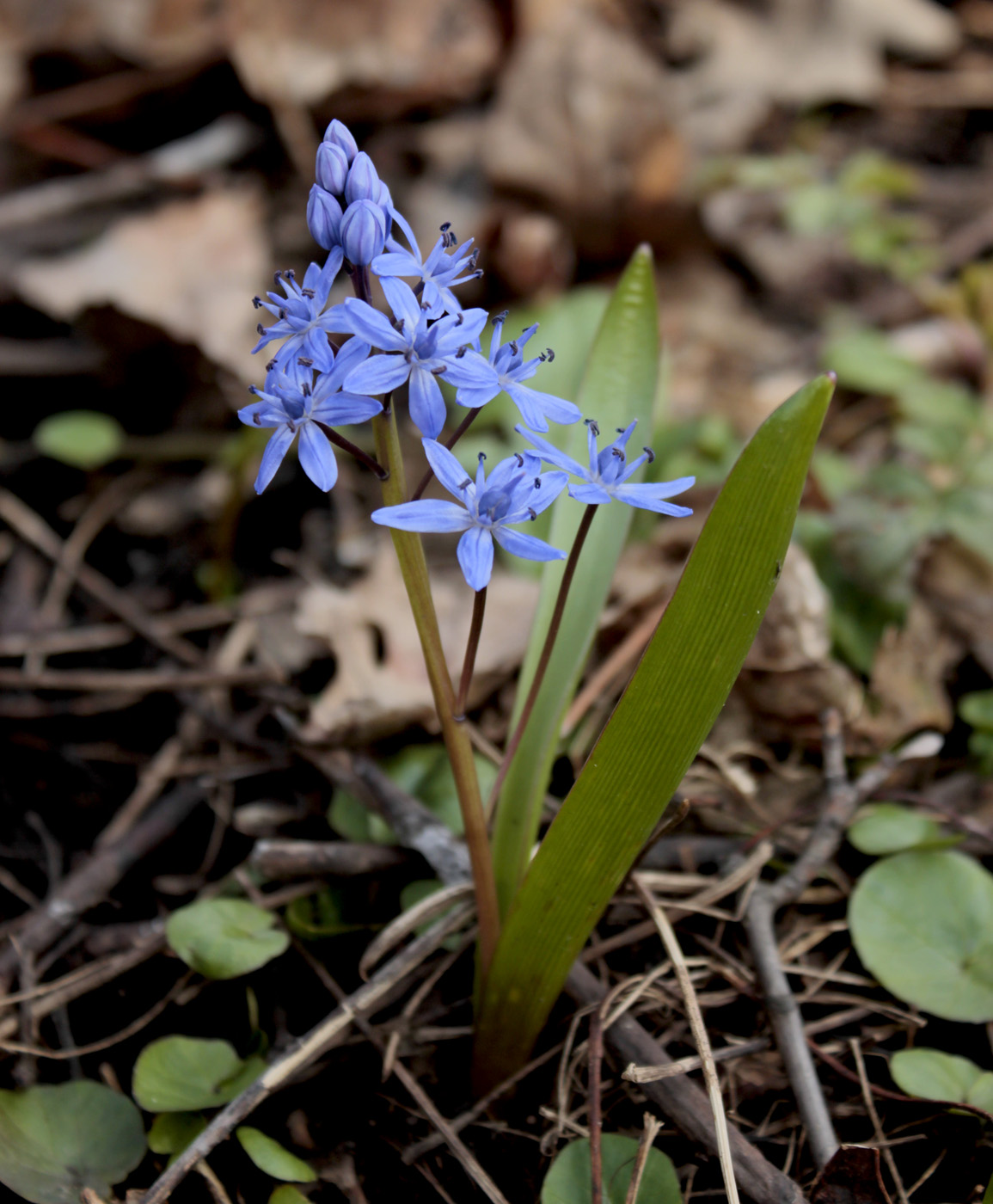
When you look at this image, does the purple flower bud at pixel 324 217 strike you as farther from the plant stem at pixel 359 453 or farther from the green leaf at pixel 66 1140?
the green leaf at pixel 66 1140

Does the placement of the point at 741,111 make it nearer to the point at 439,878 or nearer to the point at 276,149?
the point at 276,149

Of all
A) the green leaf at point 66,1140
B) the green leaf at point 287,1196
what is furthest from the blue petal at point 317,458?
the green leaf at point 66,1140

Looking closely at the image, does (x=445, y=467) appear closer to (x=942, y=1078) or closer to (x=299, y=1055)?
(x=299, y=1055)

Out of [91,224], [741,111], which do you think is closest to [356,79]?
[91,224]

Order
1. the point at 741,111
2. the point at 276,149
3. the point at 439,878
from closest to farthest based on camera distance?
the point at 439,878, the point at 276,149, the point at 741,111

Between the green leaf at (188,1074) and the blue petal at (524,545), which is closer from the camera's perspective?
the blue petal at (524,545)

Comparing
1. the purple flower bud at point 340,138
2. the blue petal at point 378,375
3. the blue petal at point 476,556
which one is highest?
the purple flower bud at point 340,138

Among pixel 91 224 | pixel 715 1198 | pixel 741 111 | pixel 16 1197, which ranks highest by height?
pixel 741 111
